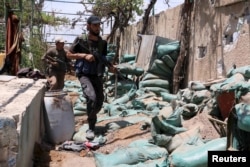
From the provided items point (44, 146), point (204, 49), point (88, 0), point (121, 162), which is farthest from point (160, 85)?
point (88, 0)

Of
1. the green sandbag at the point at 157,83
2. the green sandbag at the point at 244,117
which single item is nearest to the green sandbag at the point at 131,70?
the green sandbag at the point at 157,83

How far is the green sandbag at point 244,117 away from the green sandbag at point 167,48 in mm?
4625

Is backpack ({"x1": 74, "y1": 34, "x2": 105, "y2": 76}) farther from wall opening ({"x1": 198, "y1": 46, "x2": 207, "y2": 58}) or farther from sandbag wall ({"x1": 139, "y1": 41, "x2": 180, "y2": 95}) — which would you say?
sandbag wall ({"x1": 139, "y1": 41, "x2": 180, "y2": 95})

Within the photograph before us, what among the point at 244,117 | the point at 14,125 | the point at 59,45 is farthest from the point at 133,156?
the point at 59,45

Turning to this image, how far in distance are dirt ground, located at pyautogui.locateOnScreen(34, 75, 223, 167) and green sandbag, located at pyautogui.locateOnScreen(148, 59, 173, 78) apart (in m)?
2.70

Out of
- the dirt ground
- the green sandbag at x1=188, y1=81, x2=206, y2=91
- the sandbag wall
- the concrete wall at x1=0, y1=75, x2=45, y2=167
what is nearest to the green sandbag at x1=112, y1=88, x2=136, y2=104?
the sandbag wall

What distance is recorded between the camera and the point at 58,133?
443 cm

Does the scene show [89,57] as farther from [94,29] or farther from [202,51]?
[202,51]

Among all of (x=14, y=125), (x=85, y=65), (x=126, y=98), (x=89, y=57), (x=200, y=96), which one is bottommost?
(x=126, y=98)

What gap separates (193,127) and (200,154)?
3.87 feet

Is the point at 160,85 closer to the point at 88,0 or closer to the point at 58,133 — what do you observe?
the point at 58,133

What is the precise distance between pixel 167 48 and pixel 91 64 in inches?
114

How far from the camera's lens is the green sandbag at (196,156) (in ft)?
9.42

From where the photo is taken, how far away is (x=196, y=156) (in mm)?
2914
